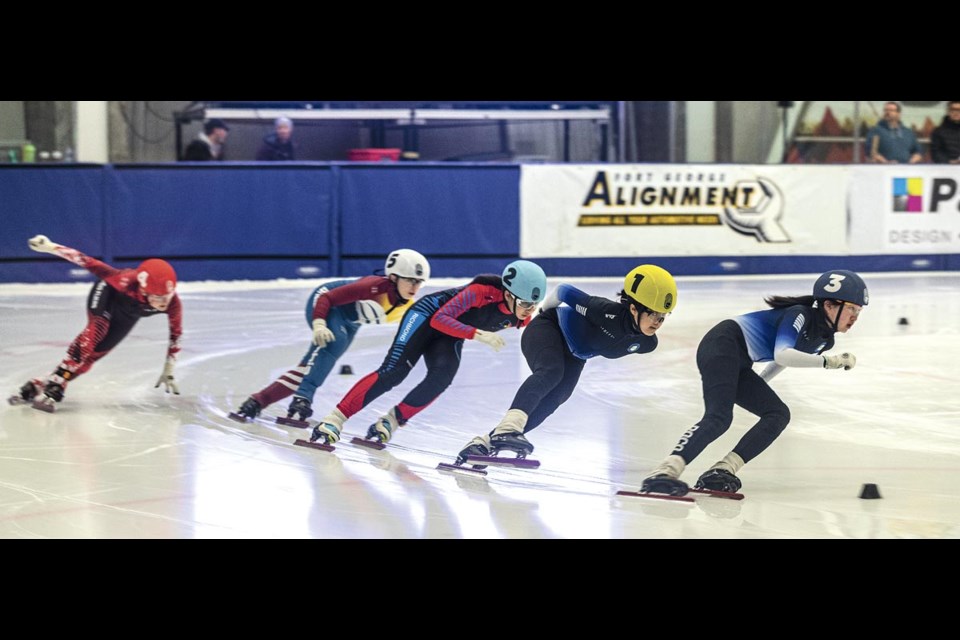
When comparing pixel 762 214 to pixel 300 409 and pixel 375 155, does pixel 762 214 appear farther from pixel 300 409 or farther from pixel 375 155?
pixel 300 409

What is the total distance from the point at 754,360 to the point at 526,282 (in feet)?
4.05

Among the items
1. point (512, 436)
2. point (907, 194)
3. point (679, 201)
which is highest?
point (907, 194)

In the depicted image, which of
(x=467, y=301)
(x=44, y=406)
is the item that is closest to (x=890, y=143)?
(x=467, y=301)

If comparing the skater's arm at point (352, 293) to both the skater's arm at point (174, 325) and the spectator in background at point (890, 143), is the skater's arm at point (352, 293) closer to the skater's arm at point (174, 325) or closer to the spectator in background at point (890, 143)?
the skater's arm at point (174, 325)

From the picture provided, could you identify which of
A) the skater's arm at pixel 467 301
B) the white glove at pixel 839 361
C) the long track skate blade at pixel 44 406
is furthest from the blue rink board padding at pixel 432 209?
the white glove at pixel 839 361

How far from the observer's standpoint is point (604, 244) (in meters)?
16.6

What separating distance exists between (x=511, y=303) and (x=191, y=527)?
225 centimetres

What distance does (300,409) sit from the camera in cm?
777

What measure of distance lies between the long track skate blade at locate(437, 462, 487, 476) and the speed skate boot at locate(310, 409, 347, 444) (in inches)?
29.9

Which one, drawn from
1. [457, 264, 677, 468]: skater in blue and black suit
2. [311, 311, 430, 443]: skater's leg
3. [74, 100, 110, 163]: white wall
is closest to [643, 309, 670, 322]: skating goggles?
[457, 264, 677, 468]: skater in blue and black suit

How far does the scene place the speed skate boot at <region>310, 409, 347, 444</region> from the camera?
22.8 ft

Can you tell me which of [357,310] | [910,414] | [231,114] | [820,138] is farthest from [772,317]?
[820,138]

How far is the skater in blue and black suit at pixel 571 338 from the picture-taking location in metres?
6.11

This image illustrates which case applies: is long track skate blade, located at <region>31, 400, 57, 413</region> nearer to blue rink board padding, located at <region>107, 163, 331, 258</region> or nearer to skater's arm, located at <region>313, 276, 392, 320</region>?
skater's arm, located at <region>313, 276, 392, 320</region>
